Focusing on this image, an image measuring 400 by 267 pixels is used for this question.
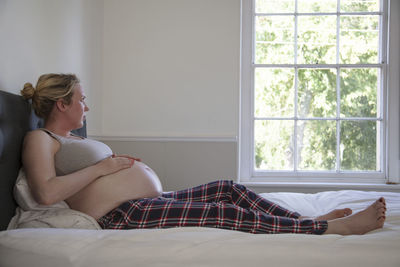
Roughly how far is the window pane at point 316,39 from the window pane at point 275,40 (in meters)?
0.08

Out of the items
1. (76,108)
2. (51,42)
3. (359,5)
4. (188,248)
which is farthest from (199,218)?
(359,5)

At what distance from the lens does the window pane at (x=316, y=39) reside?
3.40m

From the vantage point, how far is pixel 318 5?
341cm

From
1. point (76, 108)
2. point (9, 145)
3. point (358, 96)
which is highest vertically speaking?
point (358, 96)

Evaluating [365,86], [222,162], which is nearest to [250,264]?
[222,162]

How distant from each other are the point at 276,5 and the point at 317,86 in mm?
775

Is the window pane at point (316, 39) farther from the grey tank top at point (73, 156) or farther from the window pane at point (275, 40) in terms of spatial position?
the grey tank top at point (73, 156)

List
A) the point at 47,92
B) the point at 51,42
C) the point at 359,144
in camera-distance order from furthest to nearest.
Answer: the point at 359,144 < the point at 51,42 < the point at 47,92

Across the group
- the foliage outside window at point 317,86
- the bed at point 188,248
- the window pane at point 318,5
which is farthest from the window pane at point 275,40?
the bed at point 188,248

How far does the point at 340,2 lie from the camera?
11.1 ft

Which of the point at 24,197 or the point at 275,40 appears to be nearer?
the point at 24,197

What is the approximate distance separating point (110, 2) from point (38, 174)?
2.24m

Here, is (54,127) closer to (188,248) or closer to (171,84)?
(188,248)

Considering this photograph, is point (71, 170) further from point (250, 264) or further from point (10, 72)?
point (250, 264)
